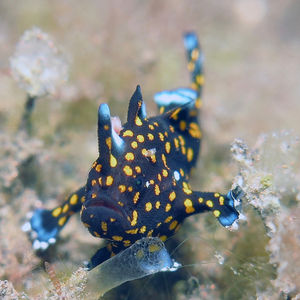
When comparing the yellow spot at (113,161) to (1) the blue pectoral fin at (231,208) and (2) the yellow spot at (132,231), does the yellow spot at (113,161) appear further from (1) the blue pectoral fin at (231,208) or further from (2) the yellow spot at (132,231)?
(1) the blue pectoral fin at (231,208)

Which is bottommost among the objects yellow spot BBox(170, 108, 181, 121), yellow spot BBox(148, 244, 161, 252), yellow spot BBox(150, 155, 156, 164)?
yellow spot BBox(148, 244, 161, 252)

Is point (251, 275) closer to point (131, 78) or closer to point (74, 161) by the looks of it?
point (74, 161)

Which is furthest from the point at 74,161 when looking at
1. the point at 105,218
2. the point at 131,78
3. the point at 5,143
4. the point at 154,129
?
the point at 105,218

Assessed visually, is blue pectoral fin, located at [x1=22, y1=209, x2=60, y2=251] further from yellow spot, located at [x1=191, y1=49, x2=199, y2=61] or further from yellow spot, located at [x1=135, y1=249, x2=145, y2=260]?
yellow spot, located at [x1=191, y1=49, x2=199, y2=61]

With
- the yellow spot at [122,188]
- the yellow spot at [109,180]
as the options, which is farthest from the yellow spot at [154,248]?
the yellow spot at [109,180]

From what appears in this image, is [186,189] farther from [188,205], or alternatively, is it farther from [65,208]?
[65,208]

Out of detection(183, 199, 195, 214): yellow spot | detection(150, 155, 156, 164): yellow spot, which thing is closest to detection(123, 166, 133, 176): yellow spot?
detection(150, 155, 156, 164): yellow spot
